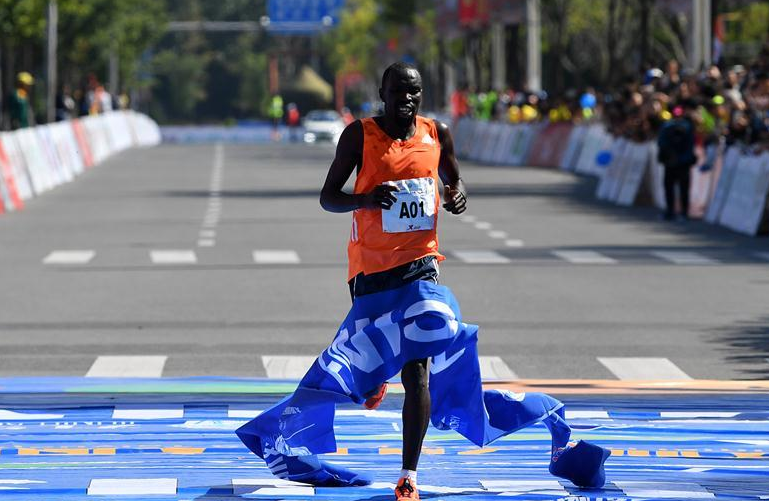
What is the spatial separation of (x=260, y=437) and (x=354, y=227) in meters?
0.82

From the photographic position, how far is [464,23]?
69.9 meters

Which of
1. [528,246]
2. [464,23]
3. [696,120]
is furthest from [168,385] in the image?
[464,23]

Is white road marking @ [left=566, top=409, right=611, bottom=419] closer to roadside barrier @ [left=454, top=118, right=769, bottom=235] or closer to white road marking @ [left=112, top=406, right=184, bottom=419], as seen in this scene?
white road marking @ [left=112, top=406, right=184, bottom=419]

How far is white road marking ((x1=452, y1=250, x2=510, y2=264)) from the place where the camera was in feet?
67.4

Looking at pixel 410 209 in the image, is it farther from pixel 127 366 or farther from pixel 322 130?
pixel 322 130

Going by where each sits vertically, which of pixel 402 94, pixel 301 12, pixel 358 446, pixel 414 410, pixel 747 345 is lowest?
pixel 301 12

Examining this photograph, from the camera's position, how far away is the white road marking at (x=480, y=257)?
67.4 ft

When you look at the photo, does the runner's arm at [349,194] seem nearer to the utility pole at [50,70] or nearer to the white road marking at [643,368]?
the white road marking at [643,368]

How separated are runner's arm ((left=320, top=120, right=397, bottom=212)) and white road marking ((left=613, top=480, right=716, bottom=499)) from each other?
137cm

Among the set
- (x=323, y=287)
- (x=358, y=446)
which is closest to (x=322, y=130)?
(x=323, y=287)

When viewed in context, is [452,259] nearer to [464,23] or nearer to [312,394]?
[312,394]

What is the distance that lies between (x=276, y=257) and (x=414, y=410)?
520 inches

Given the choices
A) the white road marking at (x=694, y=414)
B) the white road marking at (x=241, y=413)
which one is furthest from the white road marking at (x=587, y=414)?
the white road marking at (x=241, y=413)

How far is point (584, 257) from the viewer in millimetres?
20953
